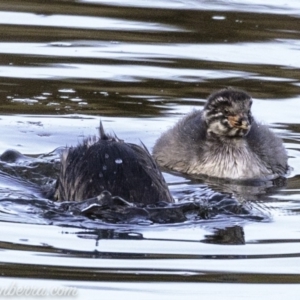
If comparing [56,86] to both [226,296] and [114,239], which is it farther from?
[226,296]

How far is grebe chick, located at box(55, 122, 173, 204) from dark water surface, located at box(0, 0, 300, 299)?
8.4 inches

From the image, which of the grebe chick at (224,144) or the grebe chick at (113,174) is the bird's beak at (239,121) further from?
the grebe chick at (113,174)

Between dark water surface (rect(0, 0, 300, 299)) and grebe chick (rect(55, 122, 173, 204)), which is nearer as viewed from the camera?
dark water surface (rect(0, 0, 300, 299))

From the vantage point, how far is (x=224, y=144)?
1131 cm

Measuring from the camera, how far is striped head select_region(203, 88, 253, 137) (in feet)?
35.4

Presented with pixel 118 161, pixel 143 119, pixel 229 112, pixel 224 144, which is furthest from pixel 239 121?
pixel 118 161

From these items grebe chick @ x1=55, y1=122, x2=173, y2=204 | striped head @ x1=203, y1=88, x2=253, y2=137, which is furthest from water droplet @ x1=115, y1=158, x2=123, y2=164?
striped head @ x1=203, y1=88, x2=253, y2=137

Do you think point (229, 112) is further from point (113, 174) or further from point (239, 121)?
point (113, 174)

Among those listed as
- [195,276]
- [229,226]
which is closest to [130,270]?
[195,276]

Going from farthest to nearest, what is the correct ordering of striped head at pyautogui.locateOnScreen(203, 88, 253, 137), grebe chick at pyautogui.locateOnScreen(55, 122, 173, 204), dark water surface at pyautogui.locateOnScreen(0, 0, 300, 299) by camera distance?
striped head at pyautogui.locateOnScreen(203, 88, 253, 137), grebe chick at pyautogui.locateOnScreen(55, 122, 173, 204), dark water surface at pyautogui.locateOnScreen(0, 0, 300, 299)

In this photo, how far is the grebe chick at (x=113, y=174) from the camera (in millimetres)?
8141

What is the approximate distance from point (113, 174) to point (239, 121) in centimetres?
294

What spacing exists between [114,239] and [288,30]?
26.4 feet

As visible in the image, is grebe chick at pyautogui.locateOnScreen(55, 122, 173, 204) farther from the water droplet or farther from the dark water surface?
the dark water surface
